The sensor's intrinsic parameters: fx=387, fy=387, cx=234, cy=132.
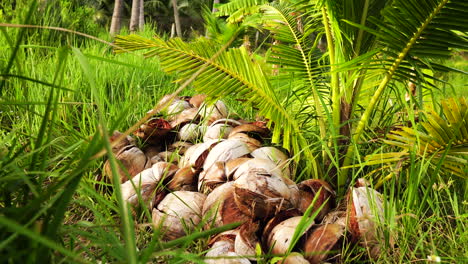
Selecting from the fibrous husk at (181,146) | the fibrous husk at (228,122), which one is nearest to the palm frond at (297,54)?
the fibrous husk at (228,122)

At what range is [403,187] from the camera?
154 cm

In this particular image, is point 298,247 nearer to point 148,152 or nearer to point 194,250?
point 194,250

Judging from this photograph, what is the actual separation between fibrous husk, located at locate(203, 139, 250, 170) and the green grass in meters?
0.31

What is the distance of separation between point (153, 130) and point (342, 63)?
0.89 meters

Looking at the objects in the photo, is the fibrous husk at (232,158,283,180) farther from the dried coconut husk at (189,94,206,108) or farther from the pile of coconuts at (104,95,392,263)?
the dried coconut husk at (189,94,206,108)

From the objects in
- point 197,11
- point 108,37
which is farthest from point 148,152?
point 197,11

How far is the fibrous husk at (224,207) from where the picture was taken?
120cm

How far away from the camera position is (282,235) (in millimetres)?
1127

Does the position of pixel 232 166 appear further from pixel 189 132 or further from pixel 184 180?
pixel 189 132

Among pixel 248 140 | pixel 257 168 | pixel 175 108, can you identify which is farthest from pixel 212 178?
pixel 175 108

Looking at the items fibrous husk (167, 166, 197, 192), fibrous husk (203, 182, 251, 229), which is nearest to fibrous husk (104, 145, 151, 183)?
fibrous husk (167, 166, 197, 192)

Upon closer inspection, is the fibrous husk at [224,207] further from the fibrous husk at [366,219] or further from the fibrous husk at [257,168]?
the fibrous husk at [366,219]

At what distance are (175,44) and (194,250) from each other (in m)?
0.97

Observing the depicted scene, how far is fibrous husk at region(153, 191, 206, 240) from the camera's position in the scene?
1235 mm
